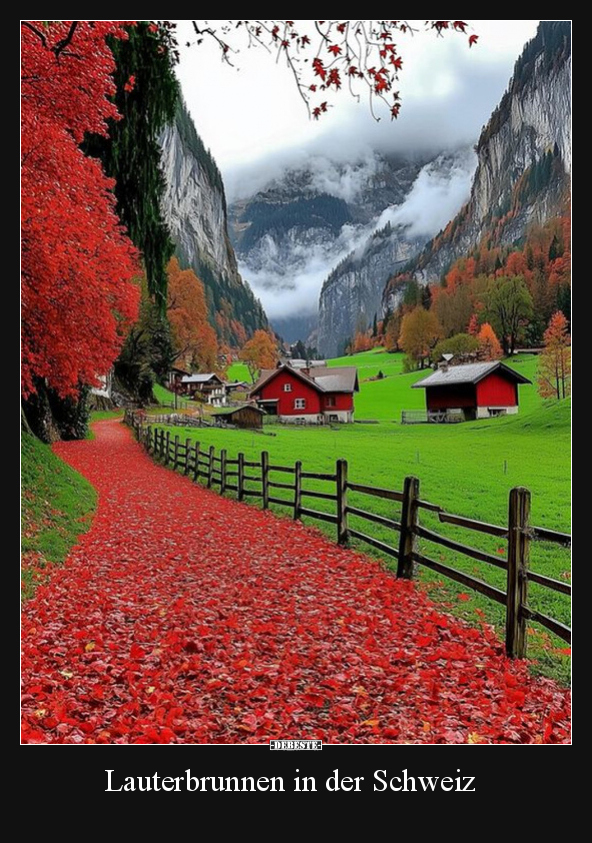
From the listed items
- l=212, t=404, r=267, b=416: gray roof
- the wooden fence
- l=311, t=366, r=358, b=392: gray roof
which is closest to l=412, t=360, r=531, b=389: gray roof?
the wooden fence

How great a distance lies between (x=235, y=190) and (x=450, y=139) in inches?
159

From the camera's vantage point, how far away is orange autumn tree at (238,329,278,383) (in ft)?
61.0

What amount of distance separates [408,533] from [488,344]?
6127mm

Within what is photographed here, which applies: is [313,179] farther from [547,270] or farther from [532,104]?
[547,270]

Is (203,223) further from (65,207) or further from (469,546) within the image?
(469,546)

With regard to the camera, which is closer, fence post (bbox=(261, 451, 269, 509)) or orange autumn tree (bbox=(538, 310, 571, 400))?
orange autumn tree (bbox=(538, 310, 571, 400))

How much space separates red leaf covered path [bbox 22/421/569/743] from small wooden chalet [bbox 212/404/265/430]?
79.1 feet

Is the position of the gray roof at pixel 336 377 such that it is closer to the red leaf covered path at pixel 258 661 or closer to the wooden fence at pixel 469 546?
the wooden fence at pixel 469 546

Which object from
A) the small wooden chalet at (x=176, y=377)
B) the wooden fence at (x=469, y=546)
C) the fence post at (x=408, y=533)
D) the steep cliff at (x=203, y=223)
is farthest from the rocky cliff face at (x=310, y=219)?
the small wooden chalet at (x=176, y=377)

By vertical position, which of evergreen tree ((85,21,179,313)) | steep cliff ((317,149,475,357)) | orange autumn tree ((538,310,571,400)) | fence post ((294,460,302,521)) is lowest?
fence post ((294,460,302,521))

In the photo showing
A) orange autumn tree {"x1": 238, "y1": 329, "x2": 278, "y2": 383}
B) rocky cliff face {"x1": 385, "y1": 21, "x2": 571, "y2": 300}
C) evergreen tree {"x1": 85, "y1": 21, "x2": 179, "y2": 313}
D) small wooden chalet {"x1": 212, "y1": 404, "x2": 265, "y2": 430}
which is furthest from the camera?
small wooden chalet {"x1": 212, "y1": 404, "x2": 265, "y2": 430}

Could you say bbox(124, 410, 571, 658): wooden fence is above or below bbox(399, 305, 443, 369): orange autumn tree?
below

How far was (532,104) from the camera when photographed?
6.97 meters

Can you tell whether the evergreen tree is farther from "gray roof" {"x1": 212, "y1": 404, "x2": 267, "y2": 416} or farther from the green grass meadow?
"gray roof" {"x1": 212, "y1": 404, "x2": 267, "y2": 416}
